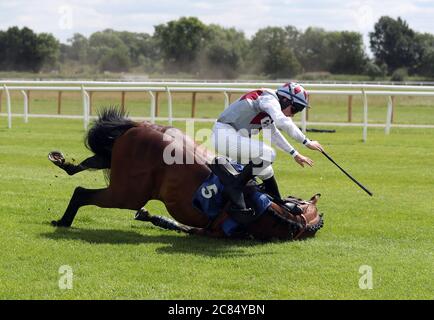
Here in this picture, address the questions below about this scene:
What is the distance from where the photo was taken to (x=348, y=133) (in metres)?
18.2

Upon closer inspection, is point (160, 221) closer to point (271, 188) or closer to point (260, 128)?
point (271, 188)

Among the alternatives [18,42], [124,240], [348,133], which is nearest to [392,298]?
[124,240]

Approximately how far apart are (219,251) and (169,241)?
0.64 meters

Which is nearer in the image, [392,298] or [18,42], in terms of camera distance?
[392,298]

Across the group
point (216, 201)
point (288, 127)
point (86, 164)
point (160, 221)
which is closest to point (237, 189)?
point (216, 201)

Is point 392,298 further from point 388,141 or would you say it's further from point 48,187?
point 388,141

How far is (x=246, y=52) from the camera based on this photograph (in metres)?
85.1

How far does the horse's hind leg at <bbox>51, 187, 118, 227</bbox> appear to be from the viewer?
294 inches

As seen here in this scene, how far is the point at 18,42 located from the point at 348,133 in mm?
59573

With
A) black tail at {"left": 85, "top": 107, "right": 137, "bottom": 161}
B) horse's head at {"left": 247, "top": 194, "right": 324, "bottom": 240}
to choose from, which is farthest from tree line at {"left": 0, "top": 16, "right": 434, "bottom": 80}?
horse's head at {"left": 247, "top": 194, "right": 324, "bottom": 240}

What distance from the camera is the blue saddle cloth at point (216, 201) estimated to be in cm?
709

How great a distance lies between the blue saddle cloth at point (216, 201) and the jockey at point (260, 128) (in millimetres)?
222

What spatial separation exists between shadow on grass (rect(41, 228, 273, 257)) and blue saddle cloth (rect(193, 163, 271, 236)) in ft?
0.58

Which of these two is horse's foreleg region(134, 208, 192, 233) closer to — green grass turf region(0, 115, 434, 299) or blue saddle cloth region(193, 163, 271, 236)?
green grass turf region(0, 115, 434, 299)
